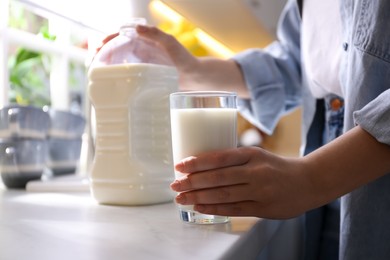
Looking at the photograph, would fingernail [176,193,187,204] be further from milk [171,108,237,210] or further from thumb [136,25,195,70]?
thumb [136,25,195,70]

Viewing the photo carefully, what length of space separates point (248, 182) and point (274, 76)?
0.60 m

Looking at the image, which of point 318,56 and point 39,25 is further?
point 39,25

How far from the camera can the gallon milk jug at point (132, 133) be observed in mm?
688

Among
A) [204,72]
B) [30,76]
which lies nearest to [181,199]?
[204,72]

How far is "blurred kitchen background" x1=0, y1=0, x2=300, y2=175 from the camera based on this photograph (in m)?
1.23

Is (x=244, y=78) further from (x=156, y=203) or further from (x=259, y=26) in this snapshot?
(x=259, y=26)

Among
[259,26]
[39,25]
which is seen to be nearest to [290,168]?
[39,25]

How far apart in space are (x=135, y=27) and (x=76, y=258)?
1.51 feet

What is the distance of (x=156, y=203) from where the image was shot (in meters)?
0.71

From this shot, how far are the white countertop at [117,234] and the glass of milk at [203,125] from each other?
52 millimetres

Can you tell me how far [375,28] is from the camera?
595mm

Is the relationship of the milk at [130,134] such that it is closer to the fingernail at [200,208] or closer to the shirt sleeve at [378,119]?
the fingernail at [200,208]

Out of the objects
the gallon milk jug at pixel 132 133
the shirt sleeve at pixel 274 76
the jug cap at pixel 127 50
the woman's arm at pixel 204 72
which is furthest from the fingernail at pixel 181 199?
the shirt sleeve at pixel 274 76

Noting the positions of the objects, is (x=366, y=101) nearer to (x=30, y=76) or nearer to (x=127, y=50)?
(x=127, y=50)
